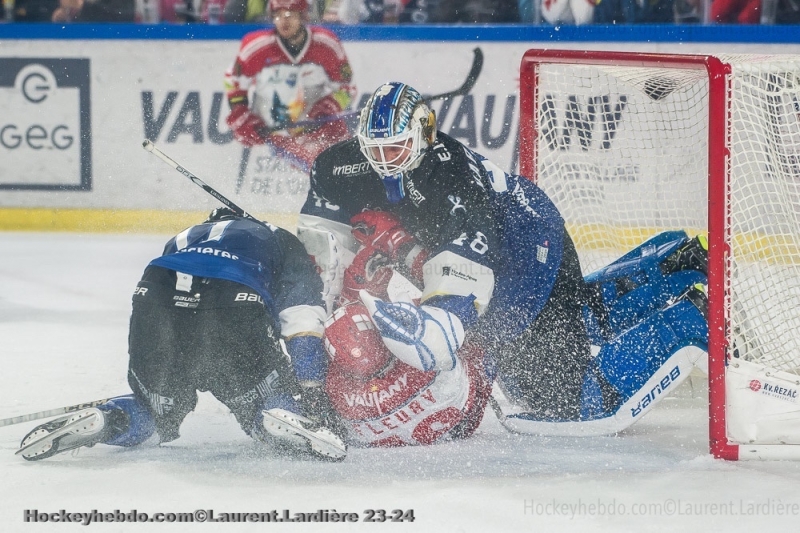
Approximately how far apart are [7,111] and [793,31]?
4.46 meters

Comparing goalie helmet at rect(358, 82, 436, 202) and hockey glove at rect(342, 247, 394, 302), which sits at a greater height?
goalie helmet at rect(358, 82, 436, 202)

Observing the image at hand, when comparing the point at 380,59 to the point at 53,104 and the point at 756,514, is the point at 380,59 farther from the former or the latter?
the point at 756,514

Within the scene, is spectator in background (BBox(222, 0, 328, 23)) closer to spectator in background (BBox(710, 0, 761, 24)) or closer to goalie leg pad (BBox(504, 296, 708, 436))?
spectator in background (BBox(710, 0, 761, 24))

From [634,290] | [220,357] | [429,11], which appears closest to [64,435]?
[220,357]

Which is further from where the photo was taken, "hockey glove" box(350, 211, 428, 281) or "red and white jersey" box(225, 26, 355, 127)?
"red and white jersey" box(225, 26, 355, 127)

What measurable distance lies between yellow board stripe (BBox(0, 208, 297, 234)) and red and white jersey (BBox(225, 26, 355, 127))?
73 centimetres

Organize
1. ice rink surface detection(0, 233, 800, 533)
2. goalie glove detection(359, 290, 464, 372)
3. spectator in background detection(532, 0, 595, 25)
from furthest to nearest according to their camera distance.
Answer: spectator in background detection(532, 0, 595, 25), goalie glove detection(359, 290, 464, 372), ice rink surface detection(0, 233, 800, 533)

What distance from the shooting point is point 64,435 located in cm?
286

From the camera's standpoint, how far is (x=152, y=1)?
667cm

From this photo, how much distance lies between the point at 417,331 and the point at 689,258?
1148 mm

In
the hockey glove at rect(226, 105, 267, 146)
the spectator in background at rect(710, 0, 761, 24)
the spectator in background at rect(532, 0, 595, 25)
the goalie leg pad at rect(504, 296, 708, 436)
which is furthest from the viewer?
the hockey glove at rect(226, 105, 267, 146)

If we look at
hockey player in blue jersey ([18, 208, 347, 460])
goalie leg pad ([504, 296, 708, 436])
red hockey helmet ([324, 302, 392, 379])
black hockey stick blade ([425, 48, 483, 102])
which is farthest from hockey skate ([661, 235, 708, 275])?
black hockey stick blade ([425, 48, 483, 102])

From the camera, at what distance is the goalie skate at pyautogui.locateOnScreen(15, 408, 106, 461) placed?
285 cm

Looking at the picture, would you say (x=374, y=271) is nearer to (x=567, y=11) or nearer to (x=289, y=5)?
(x=289, y=5)
